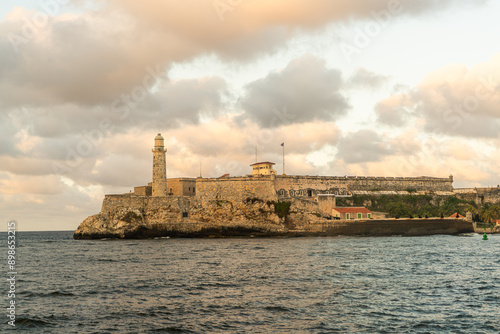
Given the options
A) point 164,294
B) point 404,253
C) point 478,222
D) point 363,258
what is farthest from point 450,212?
point 164,294

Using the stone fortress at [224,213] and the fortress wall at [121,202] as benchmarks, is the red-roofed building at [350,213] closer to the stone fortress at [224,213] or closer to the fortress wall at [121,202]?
the stone fortress at [224,213]

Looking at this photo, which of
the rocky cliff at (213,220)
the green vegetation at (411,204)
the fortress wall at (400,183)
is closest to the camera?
the rocky cliff at (213,220)

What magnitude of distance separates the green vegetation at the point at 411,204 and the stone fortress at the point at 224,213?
7.16 m

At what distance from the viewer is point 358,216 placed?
6706cm

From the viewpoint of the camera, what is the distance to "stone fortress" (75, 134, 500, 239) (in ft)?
205

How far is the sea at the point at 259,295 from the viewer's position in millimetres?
16281

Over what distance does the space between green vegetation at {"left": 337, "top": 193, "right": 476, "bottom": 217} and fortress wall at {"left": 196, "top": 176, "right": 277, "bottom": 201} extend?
46.1ft

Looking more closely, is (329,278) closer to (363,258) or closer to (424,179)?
(363,258)

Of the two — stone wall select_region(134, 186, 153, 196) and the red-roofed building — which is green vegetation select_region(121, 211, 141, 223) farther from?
the red-roofed building

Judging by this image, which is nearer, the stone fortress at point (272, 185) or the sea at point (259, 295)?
the sea at point (259, 295)

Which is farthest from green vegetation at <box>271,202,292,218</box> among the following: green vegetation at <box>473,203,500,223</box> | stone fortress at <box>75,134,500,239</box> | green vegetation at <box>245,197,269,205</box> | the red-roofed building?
green vegetation at <box>473,203,500,223</box>

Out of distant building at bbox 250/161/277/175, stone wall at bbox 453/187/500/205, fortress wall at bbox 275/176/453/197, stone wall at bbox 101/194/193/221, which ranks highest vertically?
distant building at bbox 250/161/277/175

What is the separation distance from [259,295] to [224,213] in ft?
143

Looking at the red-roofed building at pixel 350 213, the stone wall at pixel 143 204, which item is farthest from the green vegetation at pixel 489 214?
the stone wall at pixel 143 204
